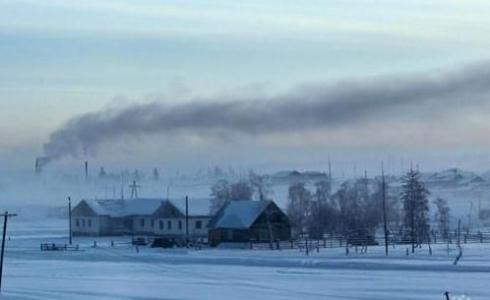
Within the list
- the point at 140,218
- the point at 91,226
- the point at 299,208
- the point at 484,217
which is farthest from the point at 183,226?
the point at 484,217

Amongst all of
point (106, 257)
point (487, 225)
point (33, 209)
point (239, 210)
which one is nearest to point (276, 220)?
point (239, 210)

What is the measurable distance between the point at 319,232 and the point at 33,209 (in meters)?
99.3

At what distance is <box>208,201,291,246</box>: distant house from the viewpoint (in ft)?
274

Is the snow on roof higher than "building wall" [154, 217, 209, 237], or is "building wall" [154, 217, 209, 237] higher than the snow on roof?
the snow on roof

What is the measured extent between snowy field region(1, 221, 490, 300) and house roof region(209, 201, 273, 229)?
392 inches

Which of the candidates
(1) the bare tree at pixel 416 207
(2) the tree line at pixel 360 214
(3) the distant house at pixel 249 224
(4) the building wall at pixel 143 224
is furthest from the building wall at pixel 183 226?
(1) the bare tree at pixel 416 207

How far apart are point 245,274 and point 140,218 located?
55339mm

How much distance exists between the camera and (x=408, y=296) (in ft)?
123

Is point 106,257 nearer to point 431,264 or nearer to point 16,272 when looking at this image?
point 16,272

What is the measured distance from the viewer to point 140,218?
105 metres

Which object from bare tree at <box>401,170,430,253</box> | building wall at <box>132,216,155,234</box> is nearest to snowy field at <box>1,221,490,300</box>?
bare tree at <box>401,170,430,253</box>

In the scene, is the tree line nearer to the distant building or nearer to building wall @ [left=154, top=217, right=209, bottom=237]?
building wall @ [left=154, top=217, right=209, bottom=237]

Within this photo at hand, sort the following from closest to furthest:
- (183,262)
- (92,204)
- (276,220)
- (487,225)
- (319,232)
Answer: (183,262), (276,220), (319,232), (92,204), (487,225)

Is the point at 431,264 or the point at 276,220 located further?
the point at 276,220
